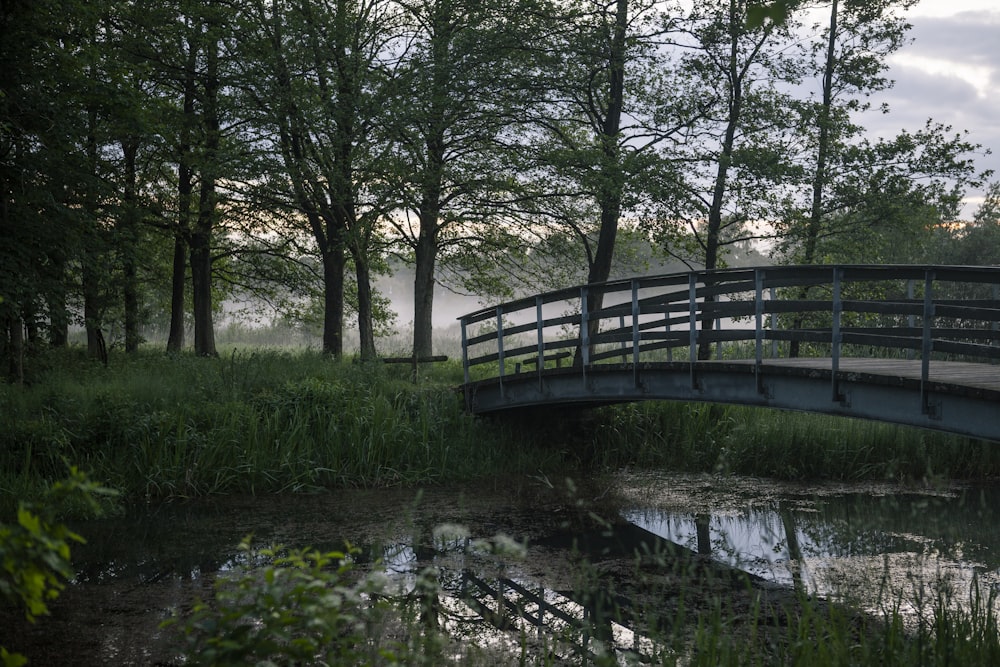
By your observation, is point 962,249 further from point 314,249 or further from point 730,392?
point 730,392

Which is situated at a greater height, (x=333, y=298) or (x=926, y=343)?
(x=333, y=298)

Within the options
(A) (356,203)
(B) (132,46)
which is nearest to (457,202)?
(A) (356,203)

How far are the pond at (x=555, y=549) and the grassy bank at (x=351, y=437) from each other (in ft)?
1.94

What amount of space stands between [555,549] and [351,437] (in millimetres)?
4444

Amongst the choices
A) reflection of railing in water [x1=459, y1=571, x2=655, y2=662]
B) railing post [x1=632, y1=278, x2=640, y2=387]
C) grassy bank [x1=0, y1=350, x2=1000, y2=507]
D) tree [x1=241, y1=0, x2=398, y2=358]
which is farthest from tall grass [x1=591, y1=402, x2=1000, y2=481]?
tree [x1=241, y1=0, x2=398, y2=358]

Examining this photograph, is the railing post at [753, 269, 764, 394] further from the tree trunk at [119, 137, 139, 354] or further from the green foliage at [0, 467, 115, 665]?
the tree trunk at [119, 137, 139, 354]

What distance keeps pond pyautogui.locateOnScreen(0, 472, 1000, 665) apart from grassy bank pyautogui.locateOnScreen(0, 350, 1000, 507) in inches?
23.3

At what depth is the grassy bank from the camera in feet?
36.8

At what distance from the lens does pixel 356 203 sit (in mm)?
18641

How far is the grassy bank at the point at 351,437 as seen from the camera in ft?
36.8

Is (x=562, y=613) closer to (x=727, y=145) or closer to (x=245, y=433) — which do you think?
(x=245, y=433)

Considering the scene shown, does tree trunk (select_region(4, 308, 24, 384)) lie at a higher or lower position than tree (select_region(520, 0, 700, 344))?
lower

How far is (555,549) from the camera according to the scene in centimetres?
863

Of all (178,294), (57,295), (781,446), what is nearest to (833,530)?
(781,446)
